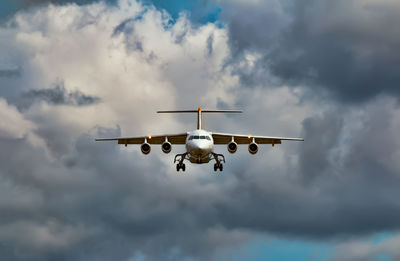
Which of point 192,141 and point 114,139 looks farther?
point 114,139

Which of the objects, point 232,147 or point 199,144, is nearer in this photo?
point 199,144

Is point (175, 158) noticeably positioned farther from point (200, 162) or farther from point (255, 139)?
point (255, 139)

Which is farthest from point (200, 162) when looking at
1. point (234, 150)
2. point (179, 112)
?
point (179, 112)

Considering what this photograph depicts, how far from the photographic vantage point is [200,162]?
50.6 m

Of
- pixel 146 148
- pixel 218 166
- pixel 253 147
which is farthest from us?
pixel 218 166

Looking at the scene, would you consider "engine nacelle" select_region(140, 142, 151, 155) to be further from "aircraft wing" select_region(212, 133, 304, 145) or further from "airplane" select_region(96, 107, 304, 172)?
"aircraft wing" select_region(212, 133, 304, 145)

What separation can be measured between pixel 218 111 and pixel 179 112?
347 cm

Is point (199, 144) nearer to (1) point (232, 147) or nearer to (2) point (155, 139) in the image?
(1) point (232, 147)

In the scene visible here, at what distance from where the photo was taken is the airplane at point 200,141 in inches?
1869

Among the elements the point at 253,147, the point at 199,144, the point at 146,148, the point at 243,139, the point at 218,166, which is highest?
the point at 243,139

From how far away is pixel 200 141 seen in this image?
1857 inches

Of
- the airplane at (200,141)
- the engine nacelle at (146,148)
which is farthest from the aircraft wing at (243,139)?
the engine nacelle at (146,148)

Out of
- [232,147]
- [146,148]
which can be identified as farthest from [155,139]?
[232,147]

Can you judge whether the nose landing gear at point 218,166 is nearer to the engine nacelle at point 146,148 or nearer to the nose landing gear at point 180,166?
the nose landing gear at point 180,166
